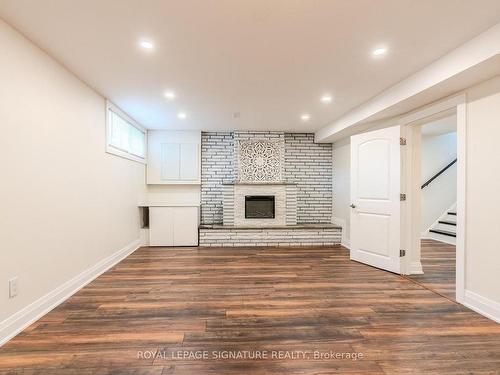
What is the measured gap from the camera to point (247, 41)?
204 centimetres

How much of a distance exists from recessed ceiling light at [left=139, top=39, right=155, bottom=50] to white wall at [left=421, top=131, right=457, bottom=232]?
609cm

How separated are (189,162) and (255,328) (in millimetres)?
3840

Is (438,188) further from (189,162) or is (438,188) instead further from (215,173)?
(189,162)

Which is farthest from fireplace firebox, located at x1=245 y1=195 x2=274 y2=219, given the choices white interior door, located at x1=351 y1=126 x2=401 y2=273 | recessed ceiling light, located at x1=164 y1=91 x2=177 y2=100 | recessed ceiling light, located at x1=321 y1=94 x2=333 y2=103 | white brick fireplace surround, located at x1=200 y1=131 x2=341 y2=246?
→ recessed ceiling light, located at x1=164 y1=91 x2=177 y2=100

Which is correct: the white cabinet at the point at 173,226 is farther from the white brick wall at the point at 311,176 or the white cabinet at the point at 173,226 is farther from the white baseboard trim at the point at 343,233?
the white baseboard trim at the point at 343,233

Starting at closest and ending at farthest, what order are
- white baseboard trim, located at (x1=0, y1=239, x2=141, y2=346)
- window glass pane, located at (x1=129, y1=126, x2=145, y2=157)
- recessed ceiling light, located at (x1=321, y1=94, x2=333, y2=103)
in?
white baseboard trim, located at (x1=0, y1=239, x2=141, y2=346) < recessed ceiling light, located at (x1=321, y1=94, x2=333, y2=103) < window glass pane, located at (x1=129, y1=126, x2=145, y2=157)

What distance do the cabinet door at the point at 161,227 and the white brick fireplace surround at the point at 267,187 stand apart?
618 mm

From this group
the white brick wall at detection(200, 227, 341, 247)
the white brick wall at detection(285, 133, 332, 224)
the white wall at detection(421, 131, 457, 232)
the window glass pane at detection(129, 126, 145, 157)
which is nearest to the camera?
the window glass pane at detection(129, 126, 145, 157)

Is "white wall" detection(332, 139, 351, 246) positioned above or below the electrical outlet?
above

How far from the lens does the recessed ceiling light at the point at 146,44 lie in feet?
6.69

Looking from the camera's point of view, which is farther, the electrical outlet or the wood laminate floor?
the electrical outlet

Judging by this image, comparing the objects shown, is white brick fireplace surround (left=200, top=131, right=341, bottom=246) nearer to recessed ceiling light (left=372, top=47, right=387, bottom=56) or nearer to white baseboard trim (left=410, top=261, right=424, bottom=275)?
white baseboard trim (left=410, top=261, right=424, bottom=275)

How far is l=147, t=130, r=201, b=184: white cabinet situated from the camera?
5.15 m

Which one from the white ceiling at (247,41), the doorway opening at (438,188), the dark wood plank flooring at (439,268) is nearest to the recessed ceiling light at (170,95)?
the white ceiling at (247,41)
